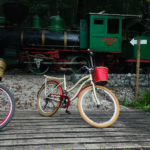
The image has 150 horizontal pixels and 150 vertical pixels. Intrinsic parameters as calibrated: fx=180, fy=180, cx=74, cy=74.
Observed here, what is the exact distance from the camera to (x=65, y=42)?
28.6ft

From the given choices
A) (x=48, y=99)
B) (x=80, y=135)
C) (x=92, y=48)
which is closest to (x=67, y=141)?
(x=80, y=135)

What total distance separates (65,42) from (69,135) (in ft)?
23.0

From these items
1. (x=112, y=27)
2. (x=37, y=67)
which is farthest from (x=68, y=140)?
(x=112, y=27)

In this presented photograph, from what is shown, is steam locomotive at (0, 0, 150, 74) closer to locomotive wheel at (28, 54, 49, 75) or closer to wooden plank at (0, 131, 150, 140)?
locomotive wheel at (28, 54, 49, 75)

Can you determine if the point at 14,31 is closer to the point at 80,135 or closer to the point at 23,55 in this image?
the point at 23,55

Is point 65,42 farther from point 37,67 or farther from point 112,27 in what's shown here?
point 112,27

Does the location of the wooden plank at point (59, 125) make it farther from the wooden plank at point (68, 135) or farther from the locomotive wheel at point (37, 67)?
the locomotive wheel at point (37, 67)

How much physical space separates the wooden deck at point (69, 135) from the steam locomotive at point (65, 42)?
5.93 metres

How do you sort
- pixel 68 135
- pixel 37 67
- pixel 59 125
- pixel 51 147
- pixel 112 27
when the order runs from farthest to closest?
pixel 37 67 < pixel 112 27 < pixel 59 125 < pixel 68 135 < pixel 51 147

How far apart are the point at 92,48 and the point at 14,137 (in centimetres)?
661

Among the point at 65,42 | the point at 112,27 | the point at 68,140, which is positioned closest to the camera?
the point at 68,140

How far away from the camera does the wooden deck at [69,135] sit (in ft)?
5.94

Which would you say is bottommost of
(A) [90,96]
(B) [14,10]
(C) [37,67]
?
(A) [90,96]

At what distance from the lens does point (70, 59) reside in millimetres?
9273
